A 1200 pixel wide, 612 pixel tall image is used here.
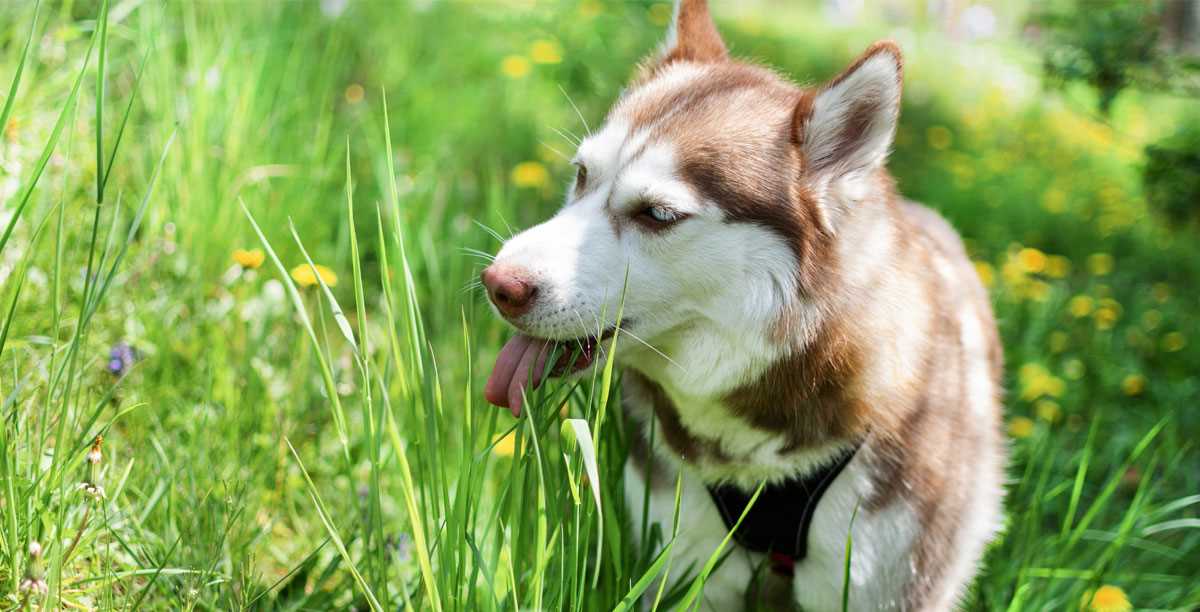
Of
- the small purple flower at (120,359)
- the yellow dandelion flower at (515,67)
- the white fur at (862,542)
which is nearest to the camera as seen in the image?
the white fur at (862,542)

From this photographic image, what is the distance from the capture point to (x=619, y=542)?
6.79 ft

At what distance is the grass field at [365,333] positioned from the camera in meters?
1.63

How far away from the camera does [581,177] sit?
2.18 meters

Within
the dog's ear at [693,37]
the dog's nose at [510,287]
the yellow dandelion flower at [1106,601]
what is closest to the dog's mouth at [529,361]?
the dog's nose at [510,287]

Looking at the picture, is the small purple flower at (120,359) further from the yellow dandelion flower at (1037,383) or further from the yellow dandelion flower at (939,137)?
the yellow dandelion flower at (939,137)

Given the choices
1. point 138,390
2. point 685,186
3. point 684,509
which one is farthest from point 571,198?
point 138,390

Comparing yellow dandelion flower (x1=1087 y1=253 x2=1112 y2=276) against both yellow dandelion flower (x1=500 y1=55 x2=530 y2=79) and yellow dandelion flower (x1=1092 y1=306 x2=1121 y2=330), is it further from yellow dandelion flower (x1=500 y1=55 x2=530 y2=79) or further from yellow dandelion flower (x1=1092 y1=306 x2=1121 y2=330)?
yellow dandelion flower (x1=500 y1=55 x2=530 y2=79)

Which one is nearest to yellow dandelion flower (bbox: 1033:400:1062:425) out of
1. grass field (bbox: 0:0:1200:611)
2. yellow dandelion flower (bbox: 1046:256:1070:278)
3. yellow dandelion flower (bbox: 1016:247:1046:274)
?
grass field (bbox: 0:0:1200:611)

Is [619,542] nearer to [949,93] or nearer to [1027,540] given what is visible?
[1027,540]

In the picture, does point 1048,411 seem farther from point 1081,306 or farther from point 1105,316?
point 1081,306

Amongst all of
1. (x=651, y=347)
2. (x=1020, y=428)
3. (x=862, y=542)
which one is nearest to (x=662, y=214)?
(x=651, y=347)

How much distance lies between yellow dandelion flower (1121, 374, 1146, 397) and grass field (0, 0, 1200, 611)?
1 centimetres

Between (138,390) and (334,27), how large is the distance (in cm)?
220

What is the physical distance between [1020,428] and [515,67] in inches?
105
